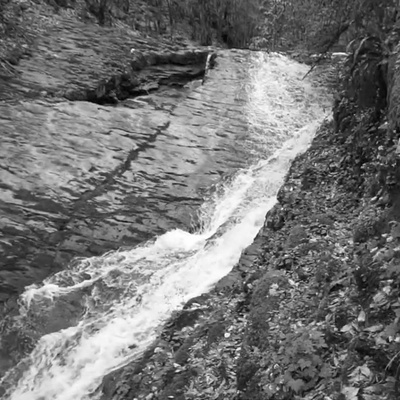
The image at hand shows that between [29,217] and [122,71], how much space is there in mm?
8040

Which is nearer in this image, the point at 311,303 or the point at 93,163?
the point at 311,303

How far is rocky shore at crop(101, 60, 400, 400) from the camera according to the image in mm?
3930

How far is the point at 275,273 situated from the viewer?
19.4 feet

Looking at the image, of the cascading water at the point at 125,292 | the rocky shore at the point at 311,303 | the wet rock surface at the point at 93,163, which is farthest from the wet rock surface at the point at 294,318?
the wet rock surface at the point at 93,163

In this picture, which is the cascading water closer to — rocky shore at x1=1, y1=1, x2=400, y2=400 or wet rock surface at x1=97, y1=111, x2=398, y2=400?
rocky shore at x1=1, y1=1, x2=400, y2=400

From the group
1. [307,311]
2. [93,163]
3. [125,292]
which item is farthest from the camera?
[93,163]

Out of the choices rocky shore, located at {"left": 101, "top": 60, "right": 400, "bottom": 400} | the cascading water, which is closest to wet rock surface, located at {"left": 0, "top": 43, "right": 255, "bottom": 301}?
the cascading water

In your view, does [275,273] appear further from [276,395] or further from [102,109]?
[102,109]

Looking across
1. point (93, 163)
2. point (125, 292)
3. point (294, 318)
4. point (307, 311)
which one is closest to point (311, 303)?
point (307, 311)

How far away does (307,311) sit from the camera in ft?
16.1

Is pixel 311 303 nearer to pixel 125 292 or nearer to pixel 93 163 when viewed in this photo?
pixel 125 292

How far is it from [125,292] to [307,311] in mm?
4034

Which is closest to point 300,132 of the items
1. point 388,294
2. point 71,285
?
point 71,285

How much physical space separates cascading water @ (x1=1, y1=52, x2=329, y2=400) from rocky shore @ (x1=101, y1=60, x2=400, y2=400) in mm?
779
